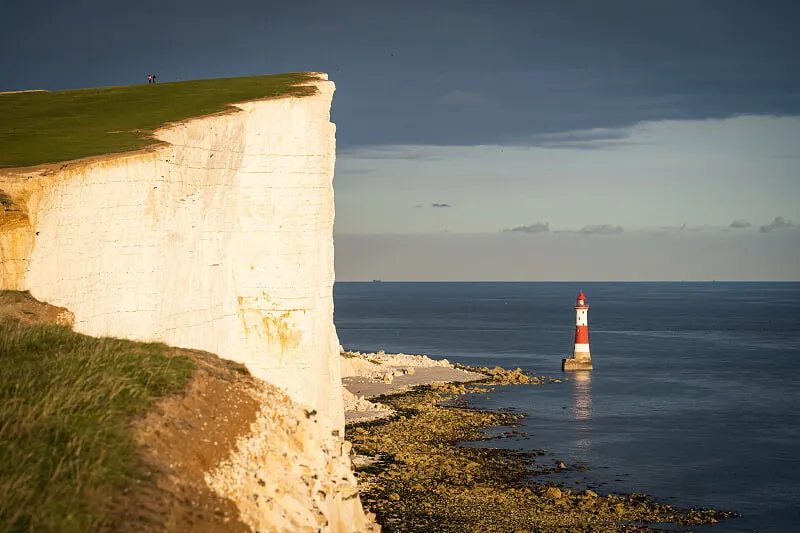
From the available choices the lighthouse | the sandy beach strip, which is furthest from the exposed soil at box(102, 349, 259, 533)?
the lighthouse

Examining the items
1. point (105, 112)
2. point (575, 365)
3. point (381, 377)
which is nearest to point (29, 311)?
point (105, 112)

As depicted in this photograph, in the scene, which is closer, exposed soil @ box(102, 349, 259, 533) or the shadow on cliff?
the shadow on cliff

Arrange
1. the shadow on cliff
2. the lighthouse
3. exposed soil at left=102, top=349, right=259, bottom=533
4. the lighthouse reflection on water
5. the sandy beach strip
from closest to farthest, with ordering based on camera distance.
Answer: the shadow on cliff
exposed soil at left=102, top=349, right=259, bottom=533
the lighthouse reflection on water
the sandy beach strip
the lighthouse

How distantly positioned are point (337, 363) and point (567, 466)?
475 inches

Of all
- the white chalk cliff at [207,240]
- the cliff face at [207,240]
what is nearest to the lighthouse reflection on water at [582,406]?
the cliff face at [207,240]

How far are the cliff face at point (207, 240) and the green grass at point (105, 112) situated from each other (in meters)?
1.14

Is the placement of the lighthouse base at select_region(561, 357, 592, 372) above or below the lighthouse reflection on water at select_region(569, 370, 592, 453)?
above

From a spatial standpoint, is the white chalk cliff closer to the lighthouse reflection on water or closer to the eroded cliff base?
the eroded cliff base

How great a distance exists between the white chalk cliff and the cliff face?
29 mm

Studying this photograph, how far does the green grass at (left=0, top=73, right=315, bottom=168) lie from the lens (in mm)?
20891

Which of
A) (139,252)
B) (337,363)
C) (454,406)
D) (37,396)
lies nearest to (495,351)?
(454,406)

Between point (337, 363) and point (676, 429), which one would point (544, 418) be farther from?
point (337, 363)

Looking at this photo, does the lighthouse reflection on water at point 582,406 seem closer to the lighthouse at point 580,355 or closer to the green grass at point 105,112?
the lighthouse at point 580,355

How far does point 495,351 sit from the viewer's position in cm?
8744
